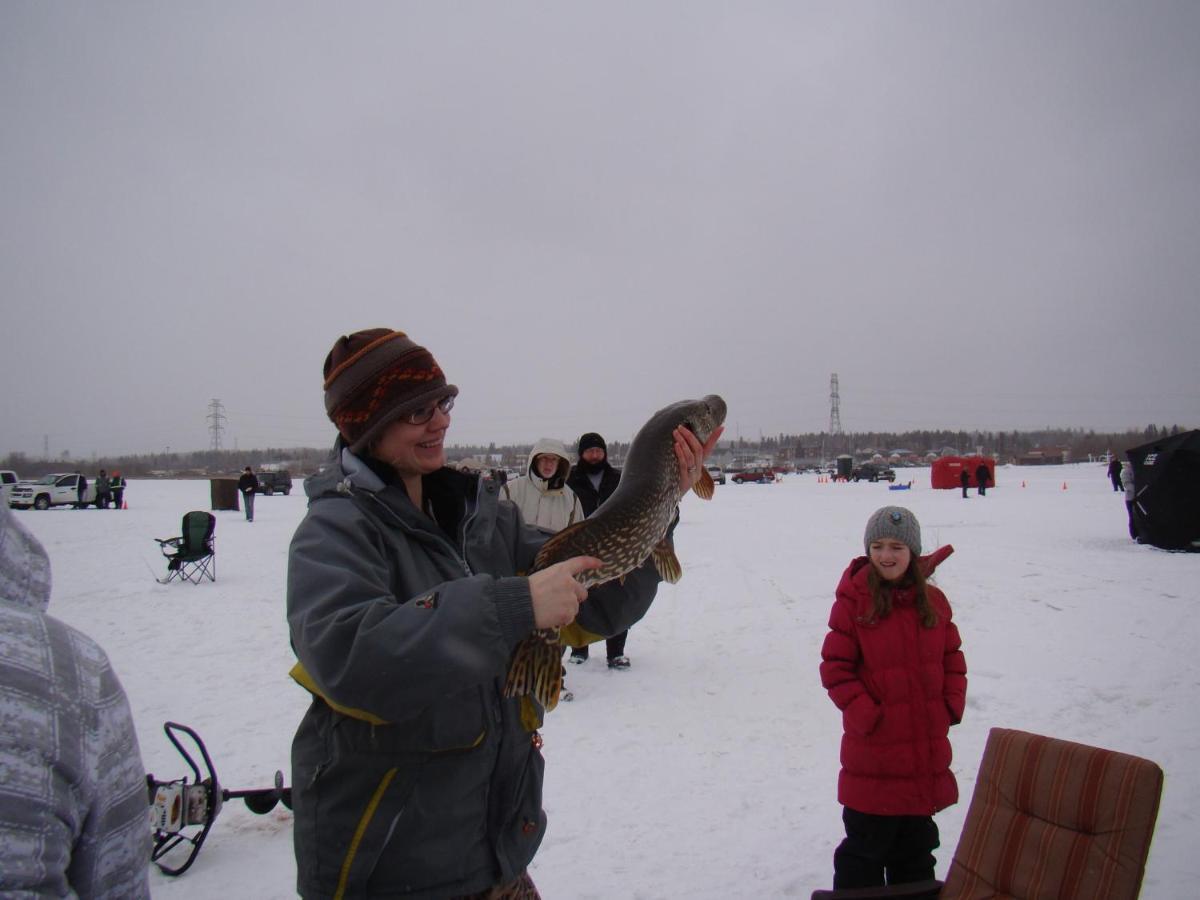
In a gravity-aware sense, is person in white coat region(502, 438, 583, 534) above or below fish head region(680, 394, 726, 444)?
below

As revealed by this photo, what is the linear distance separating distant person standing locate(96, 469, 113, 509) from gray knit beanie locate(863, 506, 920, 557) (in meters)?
38.0

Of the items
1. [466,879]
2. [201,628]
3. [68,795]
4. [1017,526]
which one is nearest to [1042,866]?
[466,879]

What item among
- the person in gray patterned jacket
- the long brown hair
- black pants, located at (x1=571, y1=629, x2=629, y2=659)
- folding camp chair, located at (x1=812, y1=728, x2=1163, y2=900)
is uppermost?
the person in gray patterned jacket

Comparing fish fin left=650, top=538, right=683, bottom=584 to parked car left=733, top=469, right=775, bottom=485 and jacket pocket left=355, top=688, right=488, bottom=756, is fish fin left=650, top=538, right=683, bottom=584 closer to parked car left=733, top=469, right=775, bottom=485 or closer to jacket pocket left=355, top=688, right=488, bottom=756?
jacket pocket left=355, top=688, right=488, bottom=756

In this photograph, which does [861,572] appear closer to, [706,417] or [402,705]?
[706,417]

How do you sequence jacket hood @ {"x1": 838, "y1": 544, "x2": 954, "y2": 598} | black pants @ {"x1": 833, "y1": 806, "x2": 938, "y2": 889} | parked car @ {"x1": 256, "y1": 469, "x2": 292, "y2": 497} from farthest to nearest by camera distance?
parked car @ {"x1": 256, "y1": 469, "x2": 292, "y2": 497}, jacket hood @ {"x1": 838, "y1": 544, "x2": 954, "y2": 598}, black pants @ {"x1": 833, "y1": 806, "x2": 938, "y2": 889}

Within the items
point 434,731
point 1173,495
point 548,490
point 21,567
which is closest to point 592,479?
point 548,490

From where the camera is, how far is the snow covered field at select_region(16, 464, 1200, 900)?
3857 millimetres

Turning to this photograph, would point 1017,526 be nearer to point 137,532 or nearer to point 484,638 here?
point 484,638

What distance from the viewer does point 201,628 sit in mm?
8938

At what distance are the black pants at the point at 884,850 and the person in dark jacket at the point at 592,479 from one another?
4029mm

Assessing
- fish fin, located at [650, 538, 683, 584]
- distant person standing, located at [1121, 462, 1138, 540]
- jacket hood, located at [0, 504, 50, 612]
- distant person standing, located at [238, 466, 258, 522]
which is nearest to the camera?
jacket hood, located at [0, 504, 50, 612]

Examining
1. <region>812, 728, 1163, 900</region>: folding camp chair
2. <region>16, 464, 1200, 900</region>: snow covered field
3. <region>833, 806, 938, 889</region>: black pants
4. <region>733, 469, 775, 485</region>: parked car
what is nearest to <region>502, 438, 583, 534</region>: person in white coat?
<region>16, 464, 1200, 900</region>: snow covered field

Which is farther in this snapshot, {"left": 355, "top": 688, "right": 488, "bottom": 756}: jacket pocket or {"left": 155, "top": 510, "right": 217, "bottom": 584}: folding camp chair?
{"left": 155, "top": 510, "right": 217, "bottom": 584}: folding camp chair
